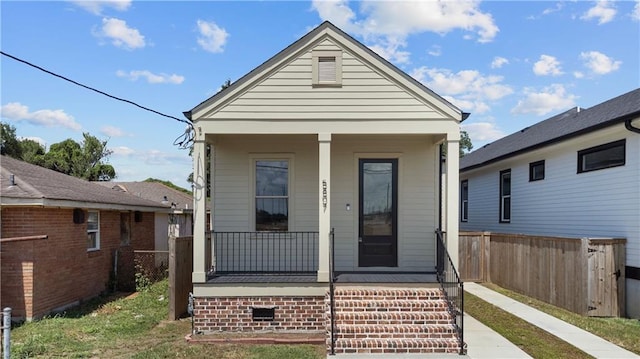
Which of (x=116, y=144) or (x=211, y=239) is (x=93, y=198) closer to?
(x=211, y=239)

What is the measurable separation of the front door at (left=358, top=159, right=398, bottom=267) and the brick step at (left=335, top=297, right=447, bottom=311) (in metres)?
1.78

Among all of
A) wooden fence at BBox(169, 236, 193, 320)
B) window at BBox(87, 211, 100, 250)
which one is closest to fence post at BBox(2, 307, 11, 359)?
wooden fence at BBox(169, 236, 193, 320)

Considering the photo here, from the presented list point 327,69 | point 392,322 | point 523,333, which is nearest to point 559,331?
point 523,333

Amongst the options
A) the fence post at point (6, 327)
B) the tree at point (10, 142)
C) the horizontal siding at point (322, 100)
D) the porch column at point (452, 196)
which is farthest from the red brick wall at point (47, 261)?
the tree at point (10, 142)

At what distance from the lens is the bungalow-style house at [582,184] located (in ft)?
27.0

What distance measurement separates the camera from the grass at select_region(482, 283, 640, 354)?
6719 mm

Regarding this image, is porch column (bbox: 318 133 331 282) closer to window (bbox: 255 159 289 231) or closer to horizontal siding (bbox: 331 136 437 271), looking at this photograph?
horizontal siding (bbox: 331 136 437 271)

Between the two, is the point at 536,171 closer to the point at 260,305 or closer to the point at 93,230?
the point at 260,305

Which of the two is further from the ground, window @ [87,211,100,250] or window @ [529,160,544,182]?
window @ [529,160,544,182]

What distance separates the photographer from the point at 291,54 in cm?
769

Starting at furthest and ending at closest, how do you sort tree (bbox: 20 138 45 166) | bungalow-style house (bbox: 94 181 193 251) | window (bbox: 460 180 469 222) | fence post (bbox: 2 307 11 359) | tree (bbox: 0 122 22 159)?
tree (bbox: 20 138 45 166) → tree (bbox: 0 122 22 159) → window (bbox: 460 180 469 222) → bungalow-style house (bbox: 94 181 193 251) → fence post (bbox: 2 307 11 359)

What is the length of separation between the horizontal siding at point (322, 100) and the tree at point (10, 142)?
36.1 meters

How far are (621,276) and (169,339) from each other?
847cm

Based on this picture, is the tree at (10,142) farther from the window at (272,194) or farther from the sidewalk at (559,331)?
the sidewalk at (559,331)
